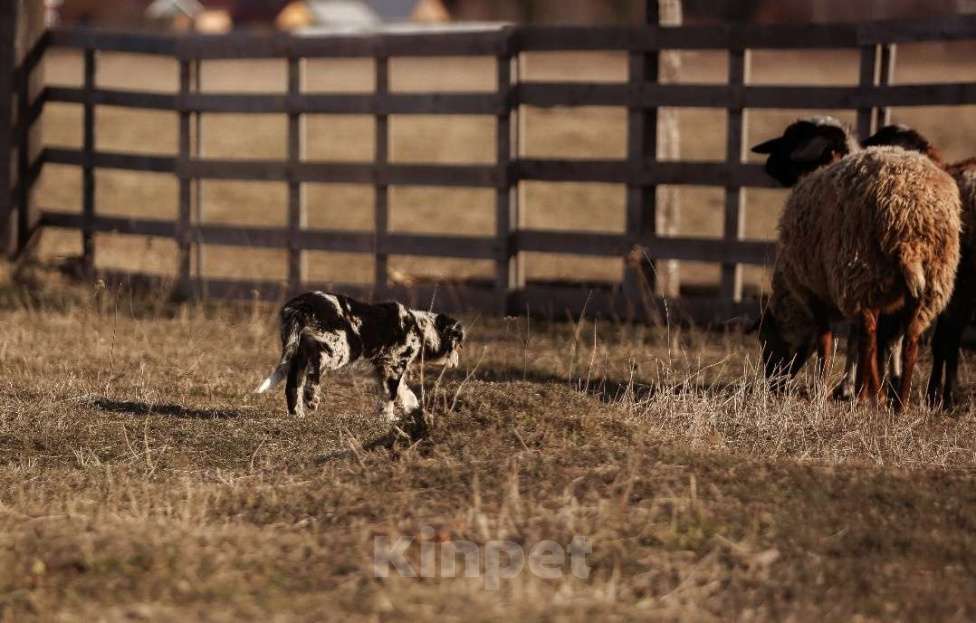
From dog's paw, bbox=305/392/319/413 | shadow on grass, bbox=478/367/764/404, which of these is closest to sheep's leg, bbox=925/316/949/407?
shadow on grass, bbox=478/367/764/404

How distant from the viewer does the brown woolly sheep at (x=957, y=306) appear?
845cm

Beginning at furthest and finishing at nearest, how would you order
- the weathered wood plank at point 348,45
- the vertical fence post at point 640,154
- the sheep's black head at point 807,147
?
the weathered wood plank at point 348,45, the vertical fence post at point 640,154, the sheep's black head at point 807,147

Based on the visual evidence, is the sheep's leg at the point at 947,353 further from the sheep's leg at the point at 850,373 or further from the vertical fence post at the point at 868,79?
the vertical fence post at the point at 868,79

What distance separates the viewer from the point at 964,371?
975cm

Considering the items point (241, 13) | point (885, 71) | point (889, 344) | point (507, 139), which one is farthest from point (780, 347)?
point (241, 13)

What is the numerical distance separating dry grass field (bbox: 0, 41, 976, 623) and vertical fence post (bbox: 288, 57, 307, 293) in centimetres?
66

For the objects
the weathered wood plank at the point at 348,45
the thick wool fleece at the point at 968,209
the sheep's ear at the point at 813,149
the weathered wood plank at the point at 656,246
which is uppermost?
the weathered wood plank at the point at 348,45

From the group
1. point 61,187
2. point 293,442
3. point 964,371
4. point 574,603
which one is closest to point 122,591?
point 574,603

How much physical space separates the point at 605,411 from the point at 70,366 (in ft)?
12.8

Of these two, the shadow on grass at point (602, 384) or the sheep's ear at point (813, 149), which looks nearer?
the shadow on grass at point (602, 384)

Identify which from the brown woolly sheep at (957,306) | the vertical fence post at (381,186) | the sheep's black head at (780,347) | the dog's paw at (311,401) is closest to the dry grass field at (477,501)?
the dog's paw at (311,401)

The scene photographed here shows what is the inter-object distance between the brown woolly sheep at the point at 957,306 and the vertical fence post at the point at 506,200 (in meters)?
3.75

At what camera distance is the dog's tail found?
791 centimetres

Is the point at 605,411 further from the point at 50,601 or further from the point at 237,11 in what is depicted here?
the point at 237,11
